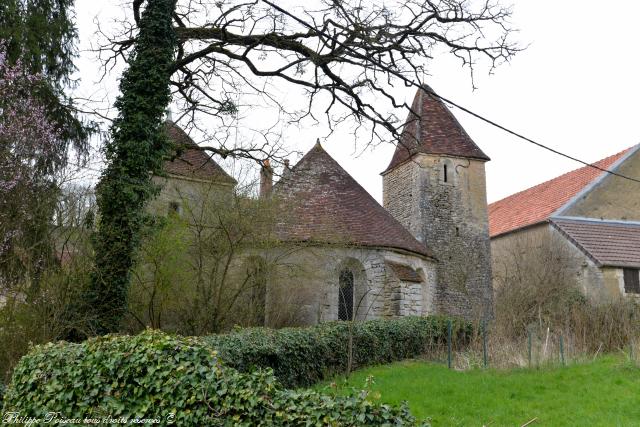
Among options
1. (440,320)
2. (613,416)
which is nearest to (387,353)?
(440,320)

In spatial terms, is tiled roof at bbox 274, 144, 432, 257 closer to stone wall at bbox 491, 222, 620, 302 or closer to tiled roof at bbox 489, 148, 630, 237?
stone wall at bbox 491, 222, 620, 302

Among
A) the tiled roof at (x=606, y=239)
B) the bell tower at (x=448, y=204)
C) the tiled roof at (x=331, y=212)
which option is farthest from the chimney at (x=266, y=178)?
the tiled roof at (x=606, y=239)

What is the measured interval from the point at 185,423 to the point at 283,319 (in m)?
8.83

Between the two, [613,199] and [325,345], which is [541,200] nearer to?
[613,199]

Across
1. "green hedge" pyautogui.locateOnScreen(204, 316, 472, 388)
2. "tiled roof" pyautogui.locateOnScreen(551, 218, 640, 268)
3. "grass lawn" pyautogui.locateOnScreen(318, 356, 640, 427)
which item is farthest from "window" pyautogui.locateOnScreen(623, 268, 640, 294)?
"grass lawn" pyautogui.locateOnScreen(318, 356, 640, 427)

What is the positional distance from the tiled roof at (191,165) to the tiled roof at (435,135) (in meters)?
8.80

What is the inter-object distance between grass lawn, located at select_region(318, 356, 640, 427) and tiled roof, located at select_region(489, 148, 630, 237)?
14.1 meters

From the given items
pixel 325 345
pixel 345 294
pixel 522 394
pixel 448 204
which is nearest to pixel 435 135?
pixel 448 204

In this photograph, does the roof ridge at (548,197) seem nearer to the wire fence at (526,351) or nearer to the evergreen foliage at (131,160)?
the wire fence at (526,351)

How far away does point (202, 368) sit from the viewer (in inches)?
227

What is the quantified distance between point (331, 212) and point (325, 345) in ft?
23.7

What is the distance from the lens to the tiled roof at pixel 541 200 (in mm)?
24562

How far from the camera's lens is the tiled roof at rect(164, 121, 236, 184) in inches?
505

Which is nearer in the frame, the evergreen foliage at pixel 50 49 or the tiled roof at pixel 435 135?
the evergreen foliage at pixel 50 49
